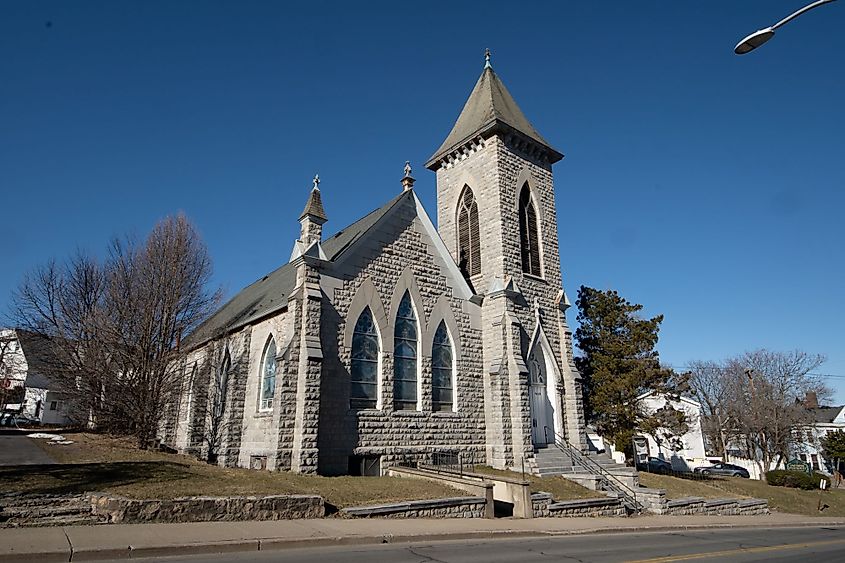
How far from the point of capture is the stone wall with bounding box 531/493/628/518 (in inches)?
612

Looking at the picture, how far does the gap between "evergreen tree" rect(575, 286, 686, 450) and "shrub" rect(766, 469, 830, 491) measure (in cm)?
1069

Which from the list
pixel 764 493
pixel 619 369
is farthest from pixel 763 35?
pixel 764 493

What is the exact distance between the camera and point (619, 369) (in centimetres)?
2758

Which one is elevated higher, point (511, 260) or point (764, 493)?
point (511, 260)

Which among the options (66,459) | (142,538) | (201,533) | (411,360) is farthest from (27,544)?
(411,360)

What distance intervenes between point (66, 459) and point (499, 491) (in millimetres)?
13375

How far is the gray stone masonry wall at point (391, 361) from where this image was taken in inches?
713

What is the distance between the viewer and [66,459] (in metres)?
17.5

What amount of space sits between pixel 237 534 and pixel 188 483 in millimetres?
4159

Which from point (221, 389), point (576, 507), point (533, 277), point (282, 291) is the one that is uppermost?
point (533, 277)

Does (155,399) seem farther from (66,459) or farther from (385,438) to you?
(385,438)

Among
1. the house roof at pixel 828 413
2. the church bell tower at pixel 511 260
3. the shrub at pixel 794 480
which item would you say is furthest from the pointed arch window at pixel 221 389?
the house roof at pixel 828 413

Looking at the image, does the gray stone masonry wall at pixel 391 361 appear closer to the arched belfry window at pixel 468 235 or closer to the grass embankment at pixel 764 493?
the arched belfry window at pixel 468 235

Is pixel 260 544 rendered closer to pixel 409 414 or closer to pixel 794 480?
pixel 409 414
